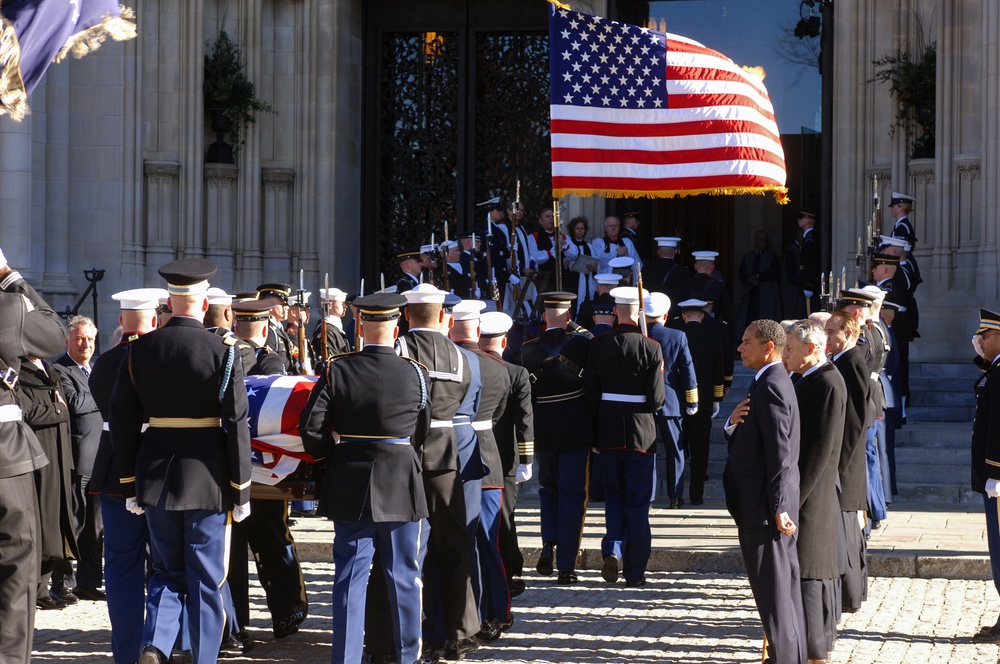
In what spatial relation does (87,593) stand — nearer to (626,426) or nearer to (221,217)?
(626,426)

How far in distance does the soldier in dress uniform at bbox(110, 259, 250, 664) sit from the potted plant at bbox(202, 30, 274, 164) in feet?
33.5

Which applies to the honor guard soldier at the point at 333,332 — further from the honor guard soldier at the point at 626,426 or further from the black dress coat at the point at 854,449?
the black dress coat at the point at 854,449

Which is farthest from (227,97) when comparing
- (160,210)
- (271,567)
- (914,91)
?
(271,567)

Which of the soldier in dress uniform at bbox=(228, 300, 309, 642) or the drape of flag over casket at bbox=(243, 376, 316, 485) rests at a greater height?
the drape of flag over casket at bbox=(243, 376, 316, 485)

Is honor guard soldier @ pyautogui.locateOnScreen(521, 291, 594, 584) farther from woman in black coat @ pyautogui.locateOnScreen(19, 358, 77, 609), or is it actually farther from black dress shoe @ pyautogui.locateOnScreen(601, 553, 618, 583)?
woman in black coat @ pyautogui.locateOnScreen(19, 358, 77, 609)

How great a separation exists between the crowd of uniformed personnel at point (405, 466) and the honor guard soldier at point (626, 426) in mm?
13

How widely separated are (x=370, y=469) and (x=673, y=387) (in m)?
5.77

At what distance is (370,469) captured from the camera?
659cm

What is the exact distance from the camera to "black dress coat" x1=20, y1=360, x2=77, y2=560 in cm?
766

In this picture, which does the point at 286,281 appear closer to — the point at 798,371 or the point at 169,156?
the point at 169,156

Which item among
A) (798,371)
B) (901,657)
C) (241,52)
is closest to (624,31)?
(798,371)

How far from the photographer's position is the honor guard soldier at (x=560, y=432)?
377 inches

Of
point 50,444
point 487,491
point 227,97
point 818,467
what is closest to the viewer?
point 818,467

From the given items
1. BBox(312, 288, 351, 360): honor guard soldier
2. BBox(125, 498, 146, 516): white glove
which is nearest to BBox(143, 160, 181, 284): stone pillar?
BBox(312, 288, 351, 360): honor guard soldier
